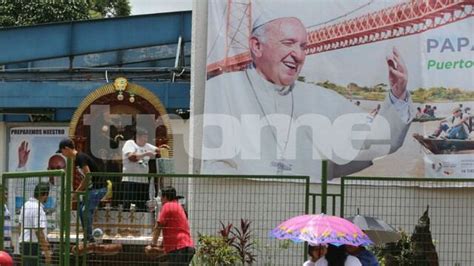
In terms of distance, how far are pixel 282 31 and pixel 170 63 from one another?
36.9 ft

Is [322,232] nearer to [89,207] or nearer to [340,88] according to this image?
[89,207]

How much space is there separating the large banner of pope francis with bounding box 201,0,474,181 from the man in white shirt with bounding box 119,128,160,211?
1.21 metres

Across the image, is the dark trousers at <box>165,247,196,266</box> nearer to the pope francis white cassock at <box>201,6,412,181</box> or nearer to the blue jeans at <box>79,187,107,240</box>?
the blue jeans at <box>79,187,107,240</box>

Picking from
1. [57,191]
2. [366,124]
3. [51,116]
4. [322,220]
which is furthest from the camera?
[51,116]

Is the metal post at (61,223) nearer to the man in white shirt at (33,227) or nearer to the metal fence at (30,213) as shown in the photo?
the metal fence at (30,213)

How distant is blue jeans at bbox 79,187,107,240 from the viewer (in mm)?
11305

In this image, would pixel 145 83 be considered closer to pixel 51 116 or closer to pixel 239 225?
pixel 51 116

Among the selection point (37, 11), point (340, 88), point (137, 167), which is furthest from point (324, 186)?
point (37, 11)

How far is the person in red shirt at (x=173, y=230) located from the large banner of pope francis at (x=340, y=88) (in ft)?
6.75

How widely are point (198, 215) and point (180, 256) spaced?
40.3 inches

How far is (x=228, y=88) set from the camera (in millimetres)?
13016

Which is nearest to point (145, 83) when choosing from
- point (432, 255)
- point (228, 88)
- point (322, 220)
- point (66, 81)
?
point (66, 81)

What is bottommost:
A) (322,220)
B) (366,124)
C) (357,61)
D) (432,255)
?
(432,255)

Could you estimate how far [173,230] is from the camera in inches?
434
